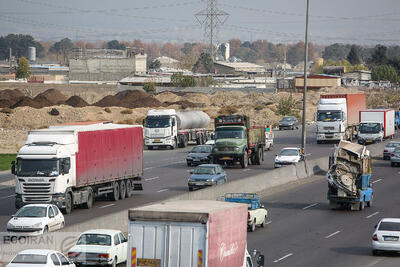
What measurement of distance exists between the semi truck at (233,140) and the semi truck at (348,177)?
616 inches

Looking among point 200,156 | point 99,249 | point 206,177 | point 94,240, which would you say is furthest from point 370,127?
point 99,249

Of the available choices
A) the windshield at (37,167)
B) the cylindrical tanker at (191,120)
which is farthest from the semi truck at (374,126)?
the windshield at (37,167)

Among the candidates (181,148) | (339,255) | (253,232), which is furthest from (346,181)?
(181,148)

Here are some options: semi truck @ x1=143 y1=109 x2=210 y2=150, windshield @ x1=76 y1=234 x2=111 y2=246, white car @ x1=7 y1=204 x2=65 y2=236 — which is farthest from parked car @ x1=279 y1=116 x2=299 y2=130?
windshield @ x1=76 y1=234 x2=111 y2=246

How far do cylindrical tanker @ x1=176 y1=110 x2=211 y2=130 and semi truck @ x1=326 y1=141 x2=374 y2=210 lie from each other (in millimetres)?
33805

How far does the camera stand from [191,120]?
7294 cm

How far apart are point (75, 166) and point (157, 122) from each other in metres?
32.5

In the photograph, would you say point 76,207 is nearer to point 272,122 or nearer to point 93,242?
point 93,242

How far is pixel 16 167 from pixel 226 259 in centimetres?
2079

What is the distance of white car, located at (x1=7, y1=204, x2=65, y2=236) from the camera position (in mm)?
27625

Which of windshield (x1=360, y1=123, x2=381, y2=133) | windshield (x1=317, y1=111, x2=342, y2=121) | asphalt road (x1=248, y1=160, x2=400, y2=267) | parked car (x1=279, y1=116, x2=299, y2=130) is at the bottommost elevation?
asphalt road (x1=248, y1=160, x2=400, y2=267)

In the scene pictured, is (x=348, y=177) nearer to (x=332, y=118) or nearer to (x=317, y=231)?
(x=317, y=231)

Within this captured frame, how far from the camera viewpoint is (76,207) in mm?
37250

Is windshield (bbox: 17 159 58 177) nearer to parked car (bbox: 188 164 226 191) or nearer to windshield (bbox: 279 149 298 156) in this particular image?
parked car (bbox: 188 164 226 191)
